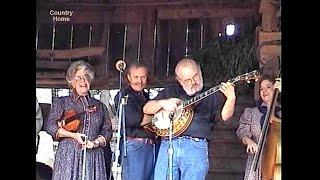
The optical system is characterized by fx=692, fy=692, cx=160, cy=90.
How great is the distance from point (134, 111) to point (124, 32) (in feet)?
0.96

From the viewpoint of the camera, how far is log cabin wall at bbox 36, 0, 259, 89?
8.20 ft

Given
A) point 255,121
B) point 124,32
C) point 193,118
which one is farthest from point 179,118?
point 124,32

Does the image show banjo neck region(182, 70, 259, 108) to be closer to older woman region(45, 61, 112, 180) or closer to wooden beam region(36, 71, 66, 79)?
older woman region(45, 61, 112, 180)

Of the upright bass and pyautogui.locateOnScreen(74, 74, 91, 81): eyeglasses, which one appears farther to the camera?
pyautogui.locateOnScreen(74, 74, 91, 81): eyeglasses

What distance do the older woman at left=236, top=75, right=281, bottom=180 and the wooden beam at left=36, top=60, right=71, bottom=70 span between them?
67 cm

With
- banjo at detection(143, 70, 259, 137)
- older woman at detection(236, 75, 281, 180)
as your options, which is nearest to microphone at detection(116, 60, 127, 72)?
banjo at detection(143, 70, 259, 137)

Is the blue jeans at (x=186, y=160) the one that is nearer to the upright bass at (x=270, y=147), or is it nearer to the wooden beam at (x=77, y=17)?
the upright bass at (x=270, y=147)

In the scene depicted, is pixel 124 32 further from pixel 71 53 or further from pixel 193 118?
pixel 193 118

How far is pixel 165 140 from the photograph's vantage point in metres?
2.49

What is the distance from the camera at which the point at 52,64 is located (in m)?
2.54

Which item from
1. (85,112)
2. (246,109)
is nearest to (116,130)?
(85,112)

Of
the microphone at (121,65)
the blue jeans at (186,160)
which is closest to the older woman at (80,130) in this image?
the microphone at (121,65)

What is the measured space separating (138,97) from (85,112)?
0.67 ft

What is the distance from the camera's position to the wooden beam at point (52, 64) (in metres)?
2.54
